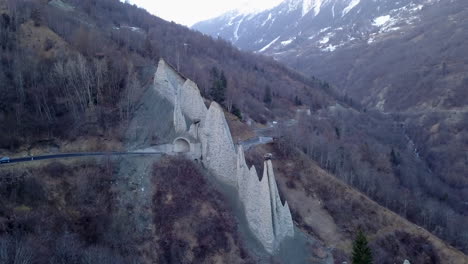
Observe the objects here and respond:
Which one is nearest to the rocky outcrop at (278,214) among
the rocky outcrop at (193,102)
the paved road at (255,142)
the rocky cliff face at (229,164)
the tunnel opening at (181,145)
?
the rocky cliff face at (229,164)

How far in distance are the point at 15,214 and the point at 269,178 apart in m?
19.3

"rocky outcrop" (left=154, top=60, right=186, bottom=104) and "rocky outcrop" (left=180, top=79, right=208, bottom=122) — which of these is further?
"rocky outcrop" (left=154, top=60, right=186, bottom=104)

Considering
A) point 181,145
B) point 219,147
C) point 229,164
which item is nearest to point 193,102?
point 181,145

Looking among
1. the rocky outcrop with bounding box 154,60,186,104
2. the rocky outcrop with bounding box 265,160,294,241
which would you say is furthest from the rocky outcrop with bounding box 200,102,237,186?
the rocky outcrop with bounding box 154,60,186,104

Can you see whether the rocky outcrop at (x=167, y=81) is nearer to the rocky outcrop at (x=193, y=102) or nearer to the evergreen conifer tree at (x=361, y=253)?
the rocky outcrop at (x=193, y=102)

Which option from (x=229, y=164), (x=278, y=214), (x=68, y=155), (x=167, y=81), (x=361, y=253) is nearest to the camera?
(x=361, y=253)

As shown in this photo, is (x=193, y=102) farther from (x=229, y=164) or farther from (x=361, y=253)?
(x=361, y=253)

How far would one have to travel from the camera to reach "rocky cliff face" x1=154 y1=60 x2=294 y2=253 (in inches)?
1328

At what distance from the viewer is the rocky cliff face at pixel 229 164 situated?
33719 millimetres

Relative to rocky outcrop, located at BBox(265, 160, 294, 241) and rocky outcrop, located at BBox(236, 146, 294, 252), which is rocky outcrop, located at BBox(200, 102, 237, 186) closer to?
rocky outcrop, located at BBox(236, 146, 294, 252)

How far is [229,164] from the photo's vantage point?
3722 cm

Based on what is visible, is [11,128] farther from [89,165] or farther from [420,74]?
[420,74]

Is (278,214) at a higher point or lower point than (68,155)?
lower

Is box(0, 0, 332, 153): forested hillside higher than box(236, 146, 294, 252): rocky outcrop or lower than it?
higher
